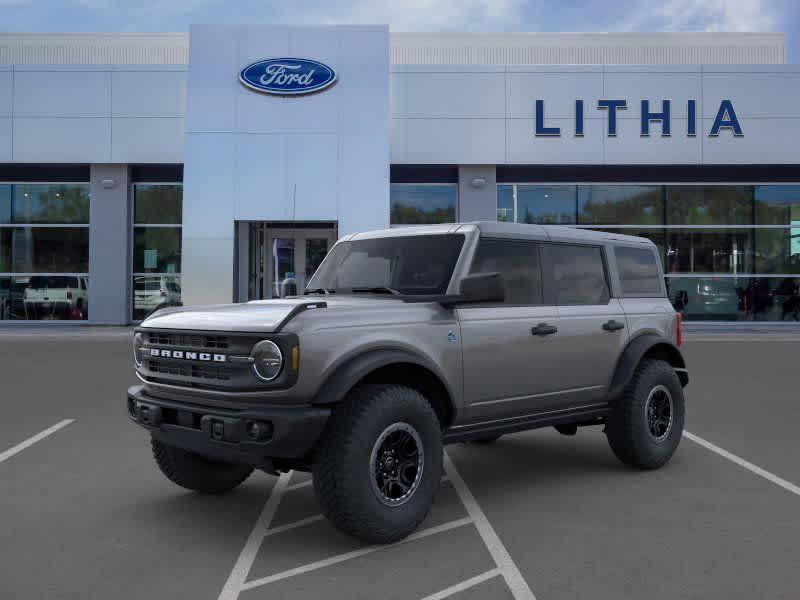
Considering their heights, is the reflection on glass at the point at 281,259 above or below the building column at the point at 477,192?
below

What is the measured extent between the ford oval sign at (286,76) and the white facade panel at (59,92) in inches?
163

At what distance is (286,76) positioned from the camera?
69.5 ft

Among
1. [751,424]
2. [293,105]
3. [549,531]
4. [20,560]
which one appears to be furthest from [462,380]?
[293,105]

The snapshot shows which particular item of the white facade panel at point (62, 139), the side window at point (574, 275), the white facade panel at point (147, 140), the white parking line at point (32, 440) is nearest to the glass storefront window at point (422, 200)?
the white facade panel at point (147, 140)

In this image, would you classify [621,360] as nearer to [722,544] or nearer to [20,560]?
[722,544]

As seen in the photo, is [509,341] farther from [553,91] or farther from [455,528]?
[553,91]

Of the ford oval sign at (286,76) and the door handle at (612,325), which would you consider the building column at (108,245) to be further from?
the door handle at (612,325)

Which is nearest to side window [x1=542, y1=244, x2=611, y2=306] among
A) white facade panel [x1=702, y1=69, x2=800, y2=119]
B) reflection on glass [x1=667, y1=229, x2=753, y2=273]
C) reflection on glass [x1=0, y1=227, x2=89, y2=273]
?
white facade panel [x1=702, y1=69, x2=800, y2=119]

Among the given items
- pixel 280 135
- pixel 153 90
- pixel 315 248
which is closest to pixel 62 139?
pixel 153 90

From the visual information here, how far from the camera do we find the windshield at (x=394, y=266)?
5.38m

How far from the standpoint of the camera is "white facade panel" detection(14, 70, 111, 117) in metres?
21.8

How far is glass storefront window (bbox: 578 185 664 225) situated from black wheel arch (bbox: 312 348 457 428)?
63.7 ft

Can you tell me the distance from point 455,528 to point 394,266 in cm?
187

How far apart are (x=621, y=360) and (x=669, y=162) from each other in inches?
689
